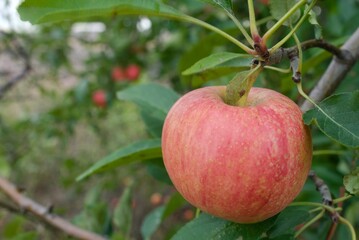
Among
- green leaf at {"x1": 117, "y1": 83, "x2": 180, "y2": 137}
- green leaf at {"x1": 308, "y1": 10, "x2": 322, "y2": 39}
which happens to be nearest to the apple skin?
green leaf at {"x1": 308, "y1": 10, "x2": 322, "y2": 39}

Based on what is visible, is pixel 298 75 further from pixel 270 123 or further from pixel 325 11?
pixel 325 11

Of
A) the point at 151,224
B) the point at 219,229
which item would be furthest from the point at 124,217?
the point at 219,229

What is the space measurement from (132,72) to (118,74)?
0.29 ft

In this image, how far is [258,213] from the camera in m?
0.62

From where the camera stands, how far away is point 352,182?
65 cm

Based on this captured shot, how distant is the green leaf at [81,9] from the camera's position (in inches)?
24.5

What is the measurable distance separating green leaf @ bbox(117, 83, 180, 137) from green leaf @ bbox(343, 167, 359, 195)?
45 cm

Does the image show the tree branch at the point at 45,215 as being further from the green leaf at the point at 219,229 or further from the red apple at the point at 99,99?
the red apple at the point at 99,99

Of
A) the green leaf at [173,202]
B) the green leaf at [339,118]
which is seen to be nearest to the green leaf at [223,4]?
the green leaf at [339,118]

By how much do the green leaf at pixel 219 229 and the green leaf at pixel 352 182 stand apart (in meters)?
0.13

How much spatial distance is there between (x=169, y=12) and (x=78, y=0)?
0.43 feet

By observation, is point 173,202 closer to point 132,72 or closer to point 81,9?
point 81,9

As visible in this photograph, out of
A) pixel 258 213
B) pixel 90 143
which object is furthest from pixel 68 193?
pixel 258 213

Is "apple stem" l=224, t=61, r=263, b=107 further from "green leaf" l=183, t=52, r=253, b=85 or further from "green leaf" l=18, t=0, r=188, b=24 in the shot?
"green leaf" l=18, t=0, r=188, b=24
